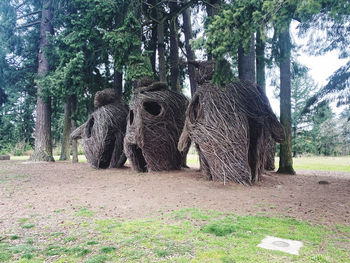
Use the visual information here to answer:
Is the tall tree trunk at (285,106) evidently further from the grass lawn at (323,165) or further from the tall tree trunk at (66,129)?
the tall tree trunk at (66,129)

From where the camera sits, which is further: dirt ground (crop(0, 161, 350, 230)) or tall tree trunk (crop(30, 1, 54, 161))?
tall tree trunk (crop(30, 1, 54, 161))

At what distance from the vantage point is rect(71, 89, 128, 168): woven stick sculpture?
10508 millimetres

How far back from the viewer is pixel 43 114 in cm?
1505

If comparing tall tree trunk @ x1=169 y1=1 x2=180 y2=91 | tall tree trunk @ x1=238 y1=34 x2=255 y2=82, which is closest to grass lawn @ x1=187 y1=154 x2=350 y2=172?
tall tree trunk @ x1=169 y1=1 x2=180 y2=91

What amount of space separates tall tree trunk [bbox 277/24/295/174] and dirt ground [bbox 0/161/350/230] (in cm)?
207

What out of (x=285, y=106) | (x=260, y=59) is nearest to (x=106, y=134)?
(x=285, y=106)

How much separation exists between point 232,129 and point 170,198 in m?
2.57

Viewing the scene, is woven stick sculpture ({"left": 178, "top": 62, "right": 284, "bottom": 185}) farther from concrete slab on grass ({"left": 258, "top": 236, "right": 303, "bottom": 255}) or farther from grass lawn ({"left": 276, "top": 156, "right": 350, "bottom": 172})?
grass lawn ({"left": 276, "top": 156, "right": 350, "bottom": 172})

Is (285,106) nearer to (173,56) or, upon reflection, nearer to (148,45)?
(173,56)

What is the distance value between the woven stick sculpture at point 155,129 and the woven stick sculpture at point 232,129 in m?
1.63

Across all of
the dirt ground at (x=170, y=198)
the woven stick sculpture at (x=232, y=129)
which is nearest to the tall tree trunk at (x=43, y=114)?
→ the dirt ground at (x=170, y=198)

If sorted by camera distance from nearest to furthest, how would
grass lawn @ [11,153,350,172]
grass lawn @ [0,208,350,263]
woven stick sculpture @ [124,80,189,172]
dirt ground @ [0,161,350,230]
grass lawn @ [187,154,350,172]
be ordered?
grass lawn @ [0,208,350,263] < dirt ground @ [0,161,350,230] < woven stick sculpture @ [124,80,189,172] < grass lawn @ [187,154,350,172] < grass lawn @ [11,153,350,172]

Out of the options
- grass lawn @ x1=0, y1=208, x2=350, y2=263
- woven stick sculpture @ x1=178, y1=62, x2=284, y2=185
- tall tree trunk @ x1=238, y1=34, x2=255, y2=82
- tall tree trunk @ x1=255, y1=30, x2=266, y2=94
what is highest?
tall tree trunk @ x1=255, y1=30, x2=266, y2=94

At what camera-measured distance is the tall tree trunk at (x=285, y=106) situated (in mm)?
8930
